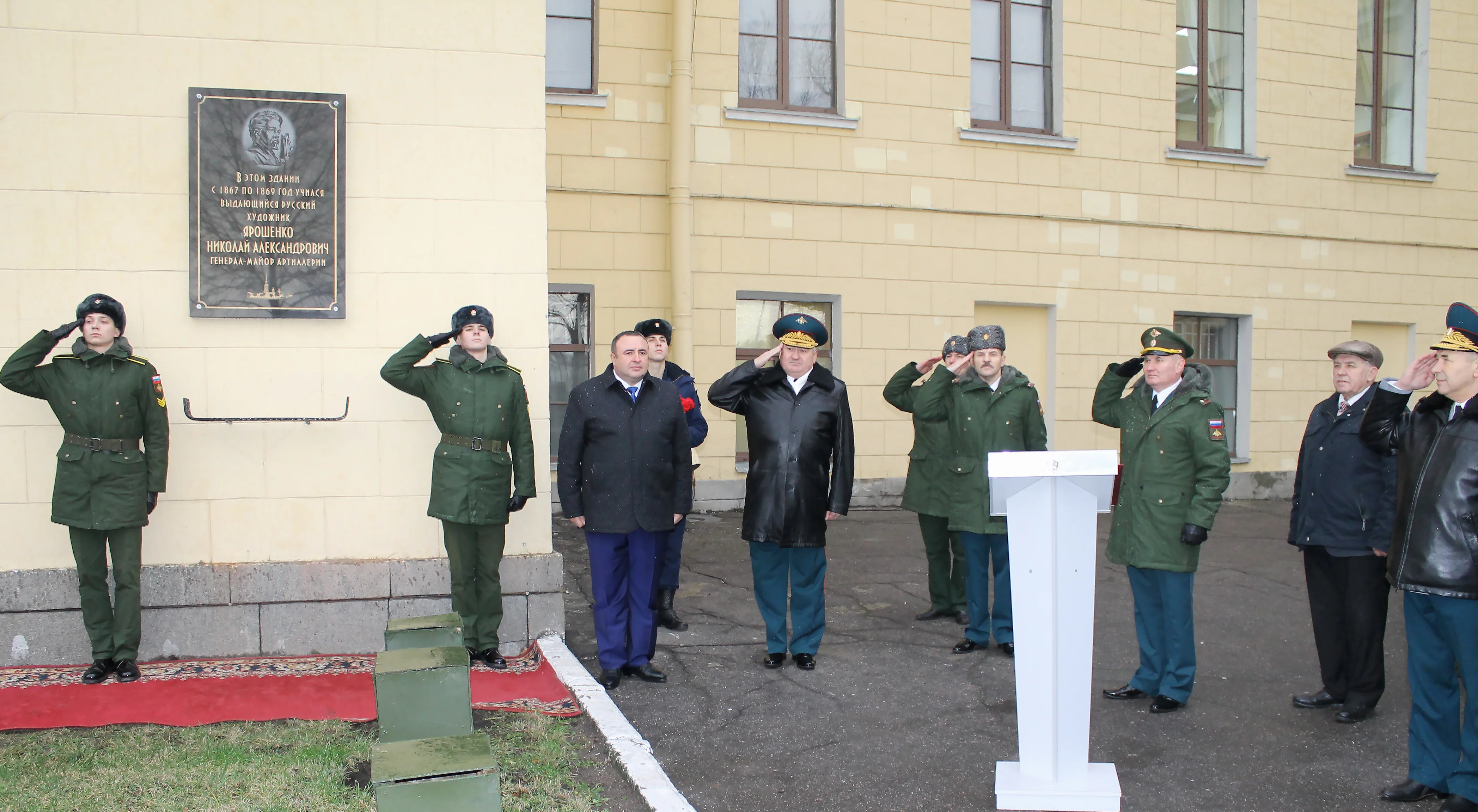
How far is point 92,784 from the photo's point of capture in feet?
12.5

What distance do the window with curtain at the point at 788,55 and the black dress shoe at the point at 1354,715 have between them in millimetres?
7870

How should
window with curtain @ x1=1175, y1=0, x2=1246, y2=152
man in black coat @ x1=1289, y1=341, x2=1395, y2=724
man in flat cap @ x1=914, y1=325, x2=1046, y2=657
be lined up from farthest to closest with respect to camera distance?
window with curtain @ x1=1175, y1=0, x2=1246, y2=152 < man in flat cap @ x1=914, y1=325, x2=1046, y2=657 < man in black coat @ x1=1289, y1=341, x2=1395, y2=724

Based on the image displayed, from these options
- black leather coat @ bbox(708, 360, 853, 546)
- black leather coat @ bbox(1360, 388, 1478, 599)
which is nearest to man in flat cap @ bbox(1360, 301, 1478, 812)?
black leather coat @ bbox(1360, 388, 1478, 599)

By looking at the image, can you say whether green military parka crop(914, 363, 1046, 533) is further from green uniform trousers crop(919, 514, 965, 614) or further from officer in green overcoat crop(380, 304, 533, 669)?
officer in green overcoat crop(380, 304, 533, 669)

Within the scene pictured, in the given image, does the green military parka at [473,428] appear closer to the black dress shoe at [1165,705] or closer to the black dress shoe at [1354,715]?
the black dress shoe at [1165,705]

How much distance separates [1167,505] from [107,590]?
5.11 meters

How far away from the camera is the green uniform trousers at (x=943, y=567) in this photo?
6625mm

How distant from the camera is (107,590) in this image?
527cm

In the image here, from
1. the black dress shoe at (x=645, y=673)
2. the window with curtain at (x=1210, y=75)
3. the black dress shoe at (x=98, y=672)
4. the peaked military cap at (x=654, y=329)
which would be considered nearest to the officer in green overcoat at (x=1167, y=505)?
the black dress shoe at (x=645, y=673)

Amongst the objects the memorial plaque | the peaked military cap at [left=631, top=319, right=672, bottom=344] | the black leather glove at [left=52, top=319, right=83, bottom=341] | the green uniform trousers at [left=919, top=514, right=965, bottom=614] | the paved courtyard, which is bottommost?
the paved courtyard

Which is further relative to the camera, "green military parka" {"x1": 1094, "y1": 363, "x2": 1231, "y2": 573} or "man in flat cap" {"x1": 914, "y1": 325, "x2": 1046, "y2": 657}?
"man in flat cap" {"x1": 914, "y1": 325, "x2": 1046, "y2": 657}

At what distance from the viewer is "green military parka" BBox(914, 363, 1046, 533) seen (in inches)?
236

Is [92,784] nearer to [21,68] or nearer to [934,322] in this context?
[21,68]

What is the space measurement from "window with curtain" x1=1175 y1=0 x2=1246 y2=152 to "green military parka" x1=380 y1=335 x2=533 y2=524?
982 cm
